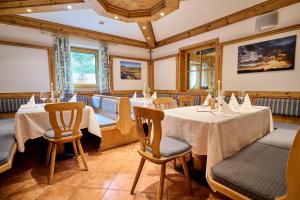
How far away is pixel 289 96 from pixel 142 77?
3.92 metres

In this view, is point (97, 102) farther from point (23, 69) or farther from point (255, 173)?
point (255, 173)

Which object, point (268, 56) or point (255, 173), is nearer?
point (255, 173)

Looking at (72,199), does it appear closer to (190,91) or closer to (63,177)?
(63,177)

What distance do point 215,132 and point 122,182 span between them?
1.23 meters

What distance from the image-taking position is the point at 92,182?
6.00 feet

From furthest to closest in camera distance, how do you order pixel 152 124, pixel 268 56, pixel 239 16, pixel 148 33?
pixel 148 33 < pixel 239 16 < pixel 268 56 < pixel 152 124

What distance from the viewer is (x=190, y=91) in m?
4.67

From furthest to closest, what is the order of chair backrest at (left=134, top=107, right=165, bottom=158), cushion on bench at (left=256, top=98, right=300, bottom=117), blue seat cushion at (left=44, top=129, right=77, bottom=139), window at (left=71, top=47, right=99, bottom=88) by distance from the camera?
window at (left=71, top=47, right=99, bottom=88)
cushion on bench at (left=256, top=98, right=300, bottom=117)
blue seat cushion at (left=44, top=129, right=77, bottom=139)
chair backrest at (left=134, top=107, right=165, bottom=158)

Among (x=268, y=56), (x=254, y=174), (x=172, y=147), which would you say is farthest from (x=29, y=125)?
(x=268, y=56)

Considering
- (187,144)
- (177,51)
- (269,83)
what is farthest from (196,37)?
(187,144)

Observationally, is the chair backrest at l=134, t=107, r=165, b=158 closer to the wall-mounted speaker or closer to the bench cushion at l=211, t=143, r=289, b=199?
the bench cushion at l=211, t=143, r=289, b=199

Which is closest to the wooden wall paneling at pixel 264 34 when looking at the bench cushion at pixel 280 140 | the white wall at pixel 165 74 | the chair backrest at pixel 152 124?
the white wall at pixel 165 74

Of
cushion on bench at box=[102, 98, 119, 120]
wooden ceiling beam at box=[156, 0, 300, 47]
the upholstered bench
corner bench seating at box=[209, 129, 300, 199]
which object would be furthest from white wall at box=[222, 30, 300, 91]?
the upholstered bench

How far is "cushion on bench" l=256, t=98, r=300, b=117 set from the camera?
2578 mm
